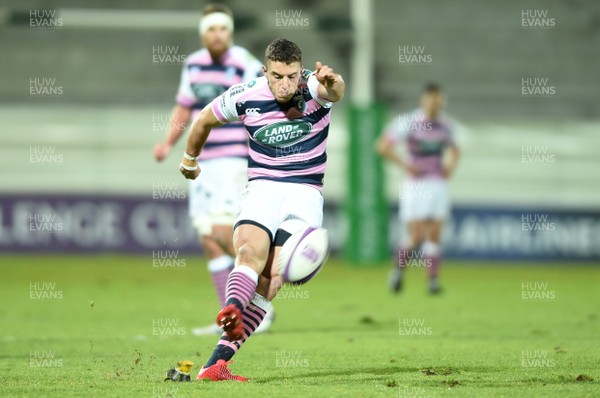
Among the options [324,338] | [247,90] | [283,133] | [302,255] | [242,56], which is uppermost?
[242,56]

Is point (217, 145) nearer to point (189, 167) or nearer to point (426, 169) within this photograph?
point (189, 167)

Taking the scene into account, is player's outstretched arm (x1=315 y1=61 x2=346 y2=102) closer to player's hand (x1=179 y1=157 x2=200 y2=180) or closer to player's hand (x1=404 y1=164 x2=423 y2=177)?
player's hand (x1=179 y1=157 x2=200 y2=180)

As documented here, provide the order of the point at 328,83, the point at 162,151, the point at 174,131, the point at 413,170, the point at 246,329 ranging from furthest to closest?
1. the point at 413,170
2. the point at 174,131
3. the point at 162,151
4. the point at 246,329
5. the point at 328,83

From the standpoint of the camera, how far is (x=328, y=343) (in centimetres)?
908

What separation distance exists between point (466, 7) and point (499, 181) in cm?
466

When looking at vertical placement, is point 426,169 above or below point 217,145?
below

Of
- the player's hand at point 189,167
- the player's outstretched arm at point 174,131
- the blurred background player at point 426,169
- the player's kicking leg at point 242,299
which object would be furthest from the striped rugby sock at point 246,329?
the blurred background player at point 426,169

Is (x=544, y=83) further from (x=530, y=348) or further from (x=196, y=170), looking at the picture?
(x=196, y=170)

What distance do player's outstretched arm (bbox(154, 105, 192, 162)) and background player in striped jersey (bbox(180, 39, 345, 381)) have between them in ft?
8.24

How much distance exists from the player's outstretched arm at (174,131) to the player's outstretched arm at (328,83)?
3064 millimetres

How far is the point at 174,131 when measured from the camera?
9852 millimetres

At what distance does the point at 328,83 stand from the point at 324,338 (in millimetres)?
3307

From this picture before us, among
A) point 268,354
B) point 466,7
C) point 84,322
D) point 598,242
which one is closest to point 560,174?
point 598,242

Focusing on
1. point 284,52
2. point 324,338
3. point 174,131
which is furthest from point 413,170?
point 284,52
